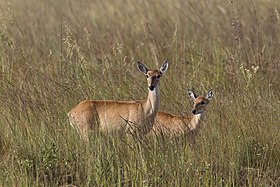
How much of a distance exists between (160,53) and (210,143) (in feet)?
11.2

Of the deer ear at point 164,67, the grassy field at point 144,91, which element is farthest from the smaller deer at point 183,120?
the deer ear at point 164,67

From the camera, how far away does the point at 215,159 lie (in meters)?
6.15

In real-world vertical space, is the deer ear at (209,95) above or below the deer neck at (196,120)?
above

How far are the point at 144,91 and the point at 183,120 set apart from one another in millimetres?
913

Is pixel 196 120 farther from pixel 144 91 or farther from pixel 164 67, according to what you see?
pixel 144 91

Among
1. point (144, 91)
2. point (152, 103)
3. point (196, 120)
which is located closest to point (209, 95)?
point (196, 120)

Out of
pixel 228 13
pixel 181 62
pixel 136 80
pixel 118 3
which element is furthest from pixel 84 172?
pixel 118 3

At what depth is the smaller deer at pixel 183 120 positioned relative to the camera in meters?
7.23

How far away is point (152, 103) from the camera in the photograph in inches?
300

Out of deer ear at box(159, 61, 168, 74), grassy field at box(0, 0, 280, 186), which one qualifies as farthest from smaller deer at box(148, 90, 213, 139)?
deer ear at box(159, 61, 168, 74)

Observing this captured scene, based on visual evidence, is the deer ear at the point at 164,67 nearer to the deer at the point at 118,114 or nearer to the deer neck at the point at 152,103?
the deer at the point at 118,114

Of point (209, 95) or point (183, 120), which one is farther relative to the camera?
point (209, 95)

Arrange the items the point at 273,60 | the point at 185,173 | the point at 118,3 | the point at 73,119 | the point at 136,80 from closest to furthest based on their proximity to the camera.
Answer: the point at 185,173
the point at 73,119
the point at 136,80
the point at 273,60
the point at 118,3

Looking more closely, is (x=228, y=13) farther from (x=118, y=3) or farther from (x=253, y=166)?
(x=253, y=166)
